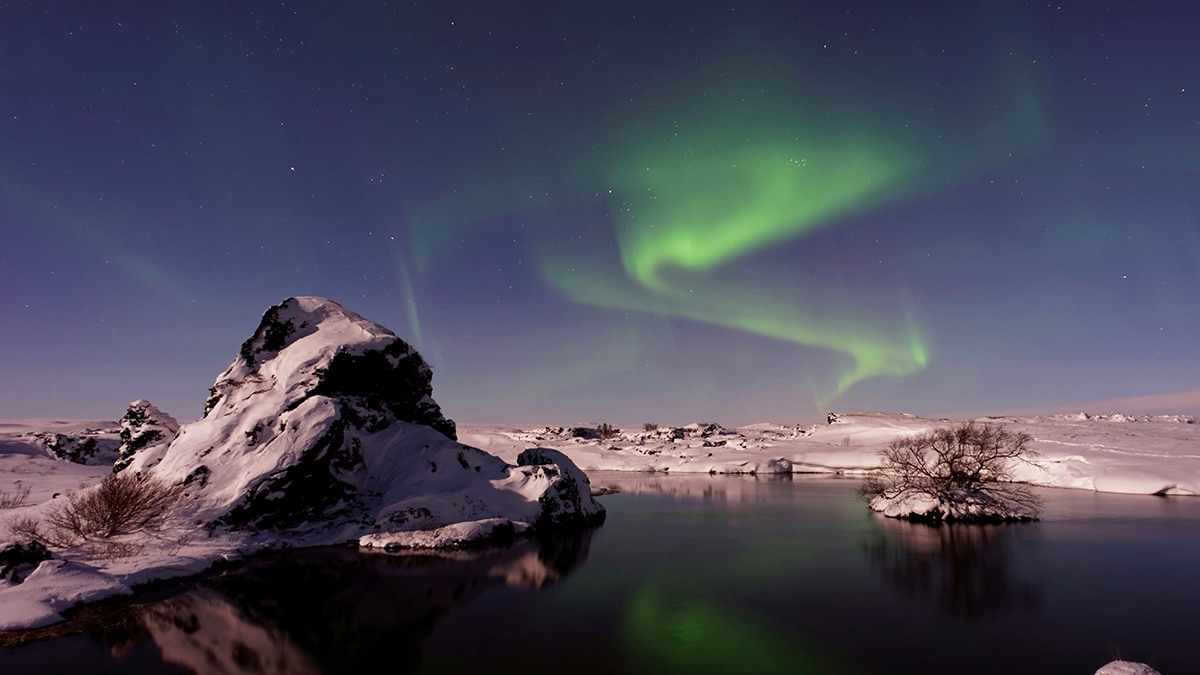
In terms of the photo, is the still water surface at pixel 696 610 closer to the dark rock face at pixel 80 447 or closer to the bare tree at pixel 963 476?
the bare tree at pixel 963 476

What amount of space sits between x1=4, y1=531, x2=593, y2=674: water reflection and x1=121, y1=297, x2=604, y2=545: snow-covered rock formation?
110 inches

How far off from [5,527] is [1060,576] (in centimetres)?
4029

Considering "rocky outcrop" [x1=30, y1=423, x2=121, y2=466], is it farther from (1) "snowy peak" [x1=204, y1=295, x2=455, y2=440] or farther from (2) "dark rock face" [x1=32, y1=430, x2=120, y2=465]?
(1) "snowy peak" [x1=204, y1=295, x2=455, y2=440]

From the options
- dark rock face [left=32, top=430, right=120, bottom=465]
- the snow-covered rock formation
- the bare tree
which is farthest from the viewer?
dark rock face [left=32, top=430, right=120, bottom=465]

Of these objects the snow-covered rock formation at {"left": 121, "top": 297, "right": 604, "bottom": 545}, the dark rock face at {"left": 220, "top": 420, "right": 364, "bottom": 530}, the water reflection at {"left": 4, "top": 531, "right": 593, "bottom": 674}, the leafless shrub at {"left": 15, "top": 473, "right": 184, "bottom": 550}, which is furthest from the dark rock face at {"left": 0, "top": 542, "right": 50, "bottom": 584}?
the dark rock face at {"left": 220, "top": 420, "right": 364, "bottom": 530}

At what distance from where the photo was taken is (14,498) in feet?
93.7

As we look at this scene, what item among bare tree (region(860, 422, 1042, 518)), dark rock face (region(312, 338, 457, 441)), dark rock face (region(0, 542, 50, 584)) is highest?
dark rock face (region(312, 338, 457, 441))

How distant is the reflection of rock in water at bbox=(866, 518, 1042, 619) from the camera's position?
61.7ft

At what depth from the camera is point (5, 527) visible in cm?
2280

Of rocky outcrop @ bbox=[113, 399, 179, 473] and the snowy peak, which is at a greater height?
the snowy peak

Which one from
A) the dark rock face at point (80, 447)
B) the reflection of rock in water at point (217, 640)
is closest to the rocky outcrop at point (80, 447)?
the dark rock face at point (80, 447)

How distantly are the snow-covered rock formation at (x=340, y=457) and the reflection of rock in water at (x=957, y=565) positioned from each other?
1784 cm

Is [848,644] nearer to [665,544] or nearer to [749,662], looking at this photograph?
[749,662]

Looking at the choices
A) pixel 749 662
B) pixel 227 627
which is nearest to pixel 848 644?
pixel 749 662
